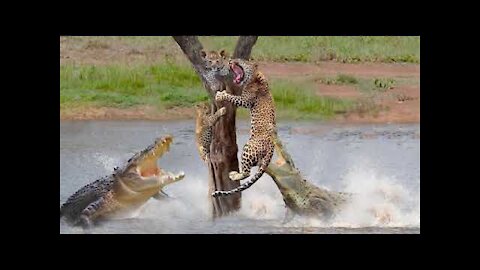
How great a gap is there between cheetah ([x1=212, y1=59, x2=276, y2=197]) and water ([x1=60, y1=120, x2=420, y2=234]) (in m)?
0.07

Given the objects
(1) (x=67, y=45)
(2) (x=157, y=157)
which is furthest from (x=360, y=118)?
(1) (x=67, y=45)

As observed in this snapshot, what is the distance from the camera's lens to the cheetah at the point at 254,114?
27.2ft

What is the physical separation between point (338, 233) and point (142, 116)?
1.56 metres

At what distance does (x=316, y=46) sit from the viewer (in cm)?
848

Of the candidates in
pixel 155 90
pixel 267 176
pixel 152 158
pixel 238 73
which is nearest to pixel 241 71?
pixel 238 73

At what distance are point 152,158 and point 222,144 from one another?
19.8 inches

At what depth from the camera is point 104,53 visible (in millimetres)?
8469

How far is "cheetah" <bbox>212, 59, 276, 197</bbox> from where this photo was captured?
326 inches

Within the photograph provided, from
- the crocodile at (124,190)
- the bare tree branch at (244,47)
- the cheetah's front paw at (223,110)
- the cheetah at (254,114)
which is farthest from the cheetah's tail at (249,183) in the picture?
the bare tree branch at (244,47)

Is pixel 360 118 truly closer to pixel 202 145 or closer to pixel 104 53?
pixel 202 145

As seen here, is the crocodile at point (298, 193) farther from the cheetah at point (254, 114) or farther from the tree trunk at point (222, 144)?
the tree trunk at point (222, 144)

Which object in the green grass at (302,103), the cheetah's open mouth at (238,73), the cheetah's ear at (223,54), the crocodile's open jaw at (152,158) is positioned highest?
the cheetah's ear at (223,54)

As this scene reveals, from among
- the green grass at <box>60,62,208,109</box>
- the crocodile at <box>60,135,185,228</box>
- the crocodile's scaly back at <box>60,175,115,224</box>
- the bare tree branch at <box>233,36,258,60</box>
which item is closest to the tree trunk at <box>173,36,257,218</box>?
the bare tree branch at <box>233,36,258,60</box>

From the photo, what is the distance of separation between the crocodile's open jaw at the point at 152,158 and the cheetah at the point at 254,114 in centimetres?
45
